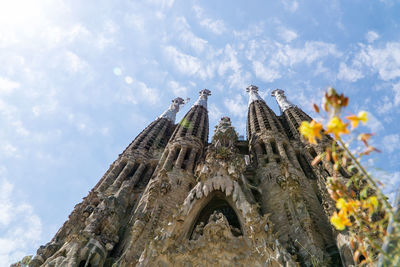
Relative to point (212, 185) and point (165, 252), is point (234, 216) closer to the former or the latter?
point (212, 185)

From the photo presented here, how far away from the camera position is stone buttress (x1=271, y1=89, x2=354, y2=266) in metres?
11.8

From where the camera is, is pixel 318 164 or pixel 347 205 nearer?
pixel 347 205

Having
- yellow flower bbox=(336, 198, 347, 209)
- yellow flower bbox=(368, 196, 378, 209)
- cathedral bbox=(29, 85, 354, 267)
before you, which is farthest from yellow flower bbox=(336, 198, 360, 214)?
cathedral bbox=(29, 85, 354, 267)

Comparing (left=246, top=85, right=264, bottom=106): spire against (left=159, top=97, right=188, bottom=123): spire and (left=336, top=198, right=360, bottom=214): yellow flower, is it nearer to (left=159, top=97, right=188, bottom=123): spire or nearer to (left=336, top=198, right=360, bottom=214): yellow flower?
(left=159, top=97, right=188, bottom=123): spire

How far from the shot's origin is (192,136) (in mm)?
28766

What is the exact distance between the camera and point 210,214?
50.2 ft

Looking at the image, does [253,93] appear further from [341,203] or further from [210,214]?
[341,203]

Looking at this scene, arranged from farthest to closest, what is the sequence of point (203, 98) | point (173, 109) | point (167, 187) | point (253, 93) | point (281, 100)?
1. point (203, 98)
2. point (253, 93)
3. point (173, 109)
4. point (281, 100)
5. point (167, 187)

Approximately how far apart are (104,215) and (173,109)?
99.2 feet

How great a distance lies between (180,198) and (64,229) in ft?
21.1

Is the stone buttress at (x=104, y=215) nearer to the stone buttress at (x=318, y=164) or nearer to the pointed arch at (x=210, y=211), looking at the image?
the pointed arch at (x=210, y=211)

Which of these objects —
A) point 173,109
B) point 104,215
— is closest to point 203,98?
point 173,109

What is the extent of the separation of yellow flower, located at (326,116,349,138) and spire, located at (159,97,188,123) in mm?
36803

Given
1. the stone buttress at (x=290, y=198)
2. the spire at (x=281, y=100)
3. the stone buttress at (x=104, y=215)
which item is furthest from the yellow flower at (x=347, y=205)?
the spire at (x=281, y=100)
